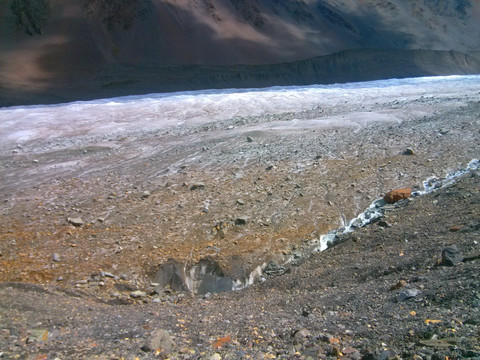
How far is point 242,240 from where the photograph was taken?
22.5 ft

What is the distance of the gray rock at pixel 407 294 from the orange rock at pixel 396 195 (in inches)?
154

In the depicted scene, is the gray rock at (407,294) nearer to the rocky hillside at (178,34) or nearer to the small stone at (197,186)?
the small stone at (197,186)

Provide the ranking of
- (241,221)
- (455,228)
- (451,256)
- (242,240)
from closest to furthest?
1. (451,256)
2. (455,228)
3. (242,240)
4. (241,221)

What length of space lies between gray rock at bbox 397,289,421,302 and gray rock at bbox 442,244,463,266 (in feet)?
2.39

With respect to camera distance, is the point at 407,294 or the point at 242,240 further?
the point at 242,240

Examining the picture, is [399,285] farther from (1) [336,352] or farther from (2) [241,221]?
(2) [241,221]

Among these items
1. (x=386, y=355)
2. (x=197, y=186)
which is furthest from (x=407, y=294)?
(x=197, y=186)

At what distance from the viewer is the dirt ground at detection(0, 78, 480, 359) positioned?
3.69 meters

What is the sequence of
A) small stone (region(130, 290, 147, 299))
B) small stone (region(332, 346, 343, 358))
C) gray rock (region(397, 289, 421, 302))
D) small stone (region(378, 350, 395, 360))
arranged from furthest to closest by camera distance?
small stone (region(130, 290, 147, 299)), gray rock (region(397, 289, 421, 302)), small stone (region(332, 346, 343, 358)), small stone (region(378, 350, 395, 360))

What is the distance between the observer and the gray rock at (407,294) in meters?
4.11

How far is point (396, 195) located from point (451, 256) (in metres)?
3.29

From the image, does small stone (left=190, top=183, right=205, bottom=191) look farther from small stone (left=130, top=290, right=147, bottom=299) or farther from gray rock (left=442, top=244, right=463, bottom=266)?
gray rock (left=442, top=244, right=463, bottom=266)

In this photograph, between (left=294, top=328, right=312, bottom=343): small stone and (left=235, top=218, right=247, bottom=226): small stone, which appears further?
(left=235, top=218, right=247, bottom=226): small stone

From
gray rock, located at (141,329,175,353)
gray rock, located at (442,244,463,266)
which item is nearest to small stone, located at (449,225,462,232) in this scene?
gray rock, located at (442,244,463,266)
